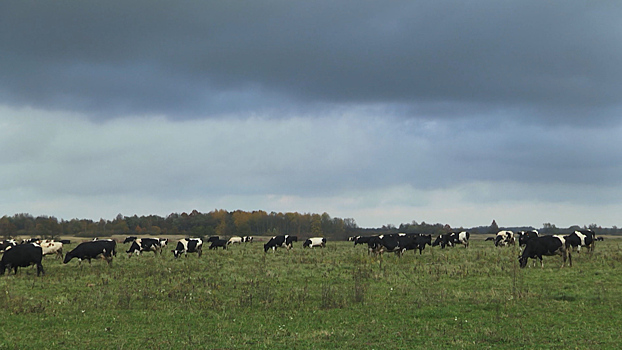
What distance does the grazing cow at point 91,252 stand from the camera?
31.8 meters

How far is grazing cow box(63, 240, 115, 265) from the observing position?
31.8 meters

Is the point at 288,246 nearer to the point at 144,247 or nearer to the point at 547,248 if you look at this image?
the point at 144,247

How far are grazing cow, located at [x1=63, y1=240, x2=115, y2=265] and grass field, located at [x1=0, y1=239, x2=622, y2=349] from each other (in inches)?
222

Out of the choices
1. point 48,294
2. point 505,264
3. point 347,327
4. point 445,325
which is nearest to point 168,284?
point 48,294

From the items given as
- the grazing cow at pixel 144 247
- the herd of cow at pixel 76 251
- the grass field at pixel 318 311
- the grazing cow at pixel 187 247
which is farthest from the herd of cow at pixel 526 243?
the grazing cow at pixel 144 247

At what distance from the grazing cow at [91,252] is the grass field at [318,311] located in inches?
222

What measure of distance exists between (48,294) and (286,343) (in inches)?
518

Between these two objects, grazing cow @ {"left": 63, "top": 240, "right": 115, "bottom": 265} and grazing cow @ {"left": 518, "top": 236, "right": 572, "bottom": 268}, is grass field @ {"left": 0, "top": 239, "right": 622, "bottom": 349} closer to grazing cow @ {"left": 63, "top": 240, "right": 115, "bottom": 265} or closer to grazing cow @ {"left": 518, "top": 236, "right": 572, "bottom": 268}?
grazing cow @ {"left": 518, "top": 236, "right": 572, "bottom": 268}

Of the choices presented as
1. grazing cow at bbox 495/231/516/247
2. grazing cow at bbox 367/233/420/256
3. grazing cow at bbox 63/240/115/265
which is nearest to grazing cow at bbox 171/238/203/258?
grazing cow at bbox 63/240/115/265

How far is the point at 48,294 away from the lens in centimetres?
1984

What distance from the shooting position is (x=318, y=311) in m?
15.9

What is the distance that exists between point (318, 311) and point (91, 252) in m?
22.2

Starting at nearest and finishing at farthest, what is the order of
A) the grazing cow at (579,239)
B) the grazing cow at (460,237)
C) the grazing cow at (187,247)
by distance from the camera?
the grazing cow at (579,239), the grazing cow at (187,247), the grazing cow at (460,237)

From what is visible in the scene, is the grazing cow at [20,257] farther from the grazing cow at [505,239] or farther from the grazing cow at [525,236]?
the grazing cow at [505,239]
